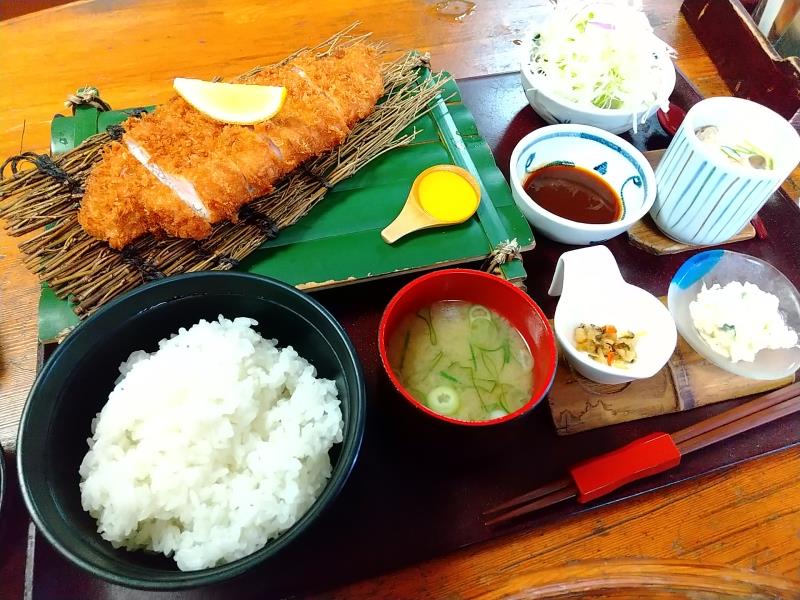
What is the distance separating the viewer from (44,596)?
4.15 feet

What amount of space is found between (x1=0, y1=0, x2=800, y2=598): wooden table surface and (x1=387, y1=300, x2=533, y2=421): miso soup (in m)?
0.36

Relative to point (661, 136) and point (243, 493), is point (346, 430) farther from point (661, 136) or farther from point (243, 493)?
point (661, 136)

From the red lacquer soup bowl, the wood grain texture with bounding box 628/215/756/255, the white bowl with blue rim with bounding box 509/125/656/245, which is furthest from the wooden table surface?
the wood grain texture with bounding box 628/215/756/255

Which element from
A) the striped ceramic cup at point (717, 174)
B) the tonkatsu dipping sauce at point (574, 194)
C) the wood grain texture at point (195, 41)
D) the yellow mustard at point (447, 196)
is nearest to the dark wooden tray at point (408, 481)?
the yellow mustard at point (447, 196)

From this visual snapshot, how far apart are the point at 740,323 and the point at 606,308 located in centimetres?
41

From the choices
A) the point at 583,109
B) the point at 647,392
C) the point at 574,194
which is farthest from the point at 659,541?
the point at 583,109

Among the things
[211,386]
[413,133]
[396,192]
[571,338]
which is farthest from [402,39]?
[211,386]

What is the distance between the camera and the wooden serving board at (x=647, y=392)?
1564 mm

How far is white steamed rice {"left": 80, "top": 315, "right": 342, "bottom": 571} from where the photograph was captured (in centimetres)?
116

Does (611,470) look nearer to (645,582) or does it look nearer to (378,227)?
(645,582)

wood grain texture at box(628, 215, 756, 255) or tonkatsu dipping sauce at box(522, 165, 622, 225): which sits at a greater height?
tonkatsu dipping sauce at box(522, 165, 622, 225)

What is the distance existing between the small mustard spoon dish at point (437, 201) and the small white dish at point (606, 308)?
38cm

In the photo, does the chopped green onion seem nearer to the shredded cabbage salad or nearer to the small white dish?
the small white dish

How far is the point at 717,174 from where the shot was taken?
5.64 feet
